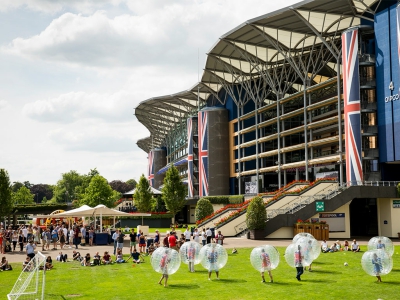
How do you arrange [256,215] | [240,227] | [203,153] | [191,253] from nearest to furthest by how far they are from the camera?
[191,253], [256,215], [240,227], [203,153]

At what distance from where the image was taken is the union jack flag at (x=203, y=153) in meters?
91.6

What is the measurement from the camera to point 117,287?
2153cm

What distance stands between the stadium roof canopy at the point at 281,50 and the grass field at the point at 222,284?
34.0 m

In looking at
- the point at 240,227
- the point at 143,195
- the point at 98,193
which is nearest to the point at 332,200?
the point at 240,227

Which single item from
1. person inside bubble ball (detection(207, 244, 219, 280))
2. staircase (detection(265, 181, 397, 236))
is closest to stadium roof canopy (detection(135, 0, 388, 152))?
staircase (detection(265, 181, 397, 236))

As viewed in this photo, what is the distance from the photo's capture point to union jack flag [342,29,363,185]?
176 feet

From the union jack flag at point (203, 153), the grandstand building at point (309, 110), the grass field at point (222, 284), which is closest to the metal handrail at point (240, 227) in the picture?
the grandstand building at point (309, 110)

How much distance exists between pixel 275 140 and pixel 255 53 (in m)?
17.5

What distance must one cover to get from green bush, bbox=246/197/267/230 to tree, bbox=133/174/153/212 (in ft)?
154

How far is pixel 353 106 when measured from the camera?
177ft

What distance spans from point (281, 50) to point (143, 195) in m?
39.0

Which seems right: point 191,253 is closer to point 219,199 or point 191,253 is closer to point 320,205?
point 320,205

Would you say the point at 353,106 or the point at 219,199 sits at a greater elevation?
the point at 353,106

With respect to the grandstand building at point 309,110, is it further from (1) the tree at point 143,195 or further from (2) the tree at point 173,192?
(2) the tree at point 173,192
